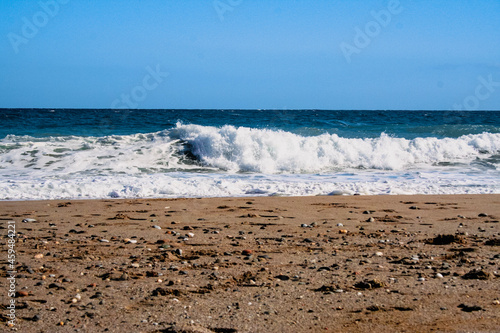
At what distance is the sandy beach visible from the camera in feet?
Result: 9.57

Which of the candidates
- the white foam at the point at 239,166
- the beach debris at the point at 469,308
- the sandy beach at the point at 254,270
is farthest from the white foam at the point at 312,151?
the beach debris at the point at 469,308

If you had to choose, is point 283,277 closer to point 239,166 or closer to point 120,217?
point 120,217

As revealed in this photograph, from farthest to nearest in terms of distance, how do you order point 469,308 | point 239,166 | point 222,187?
point 239,166
point 222,187
point 469,308

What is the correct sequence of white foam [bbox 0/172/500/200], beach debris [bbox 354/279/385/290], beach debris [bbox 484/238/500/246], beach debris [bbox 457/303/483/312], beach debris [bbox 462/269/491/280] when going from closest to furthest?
1. beach debris [bbox 457/303/483/312]
2. beach debris [bbox 354/279/385/290]
3. beach debris [bbox 462/269/491/280]
4. beach debris [bbox 484/238/500/246]
5. white foam [bbox 0/172/500/200]

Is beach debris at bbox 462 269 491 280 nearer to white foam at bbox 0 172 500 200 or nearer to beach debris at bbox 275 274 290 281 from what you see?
beach debris at bbox 275 274 290 281

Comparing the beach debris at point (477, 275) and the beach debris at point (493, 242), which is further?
the beach debris at point (493, 242)

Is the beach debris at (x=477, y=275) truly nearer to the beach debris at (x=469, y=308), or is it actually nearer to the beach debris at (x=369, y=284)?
the beach debris at (x=469, y=308)

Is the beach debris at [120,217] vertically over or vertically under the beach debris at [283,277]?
under

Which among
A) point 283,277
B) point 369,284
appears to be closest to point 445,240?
point 369,284

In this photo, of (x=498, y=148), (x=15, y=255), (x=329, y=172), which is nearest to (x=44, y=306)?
(x=15, y=255)

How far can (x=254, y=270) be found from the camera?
12.8 ft

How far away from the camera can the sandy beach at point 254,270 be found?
292 centimetres

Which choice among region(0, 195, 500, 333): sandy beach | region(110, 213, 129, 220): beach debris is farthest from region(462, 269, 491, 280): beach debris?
region(110, 213, 129, 220): beach debris

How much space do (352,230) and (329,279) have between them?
1.88 m
